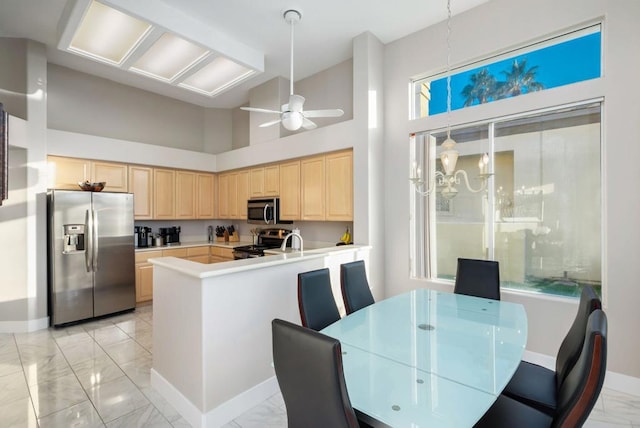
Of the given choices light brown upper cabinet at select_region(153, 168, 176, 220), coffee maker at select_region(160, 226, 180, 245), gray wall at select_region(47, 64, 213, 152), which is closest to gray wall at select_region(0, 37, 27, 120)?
gray wall at select_region(47, 64, 213, 152)

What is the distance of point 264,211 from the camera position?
4.80 m

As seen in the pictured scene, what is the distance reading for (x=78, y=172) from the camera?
4.35m

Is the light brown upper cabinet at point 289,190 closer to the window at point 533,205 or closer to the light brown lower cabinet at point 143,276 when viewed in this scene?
the window at point 533,205

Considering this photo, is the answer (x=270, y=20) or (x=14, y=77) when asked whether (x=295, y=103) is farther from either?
(x=14, y=77)

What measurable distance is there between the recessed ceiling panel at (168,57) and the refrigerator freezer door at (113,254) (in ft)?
5.87

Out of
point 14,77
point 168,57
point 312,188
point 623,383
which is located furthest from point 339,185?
point 14,77

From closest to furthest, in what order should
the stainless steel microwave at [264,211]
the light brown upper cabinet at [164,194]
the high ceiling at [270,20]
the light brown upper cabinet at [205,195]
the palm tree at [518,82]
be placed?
the palm tree at [518,82], the high ceiling at [270,20], the stainless steel microwave at [264,211], the light brown upper cabinet at [164,194], the light brown upper cabinet at [205,195]

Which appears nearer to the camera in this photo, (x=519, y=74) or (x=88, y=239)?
(x=519, y=74)

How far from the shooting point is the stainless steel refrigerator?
3.84 m

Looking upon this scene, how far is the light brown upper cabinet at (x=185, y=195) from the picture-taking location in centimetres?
550

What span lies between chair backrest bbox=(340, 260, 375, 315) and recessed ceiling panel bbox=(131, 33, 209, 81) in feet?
9.70

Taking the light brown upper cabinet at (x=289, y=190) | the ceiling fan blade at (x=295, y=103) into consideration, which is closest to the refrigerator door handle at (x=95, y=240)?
the light brown upper cabinet at (x=289, y=190)

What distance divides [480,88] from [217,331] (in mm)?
3527

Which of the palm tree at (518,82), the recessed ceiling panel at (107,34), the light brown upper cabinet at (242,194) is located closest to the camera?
the recessed ceiling panel at (107,34)
